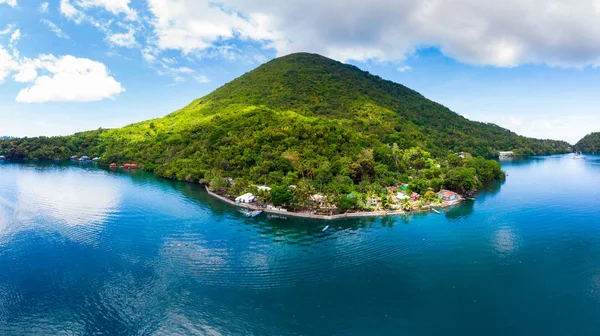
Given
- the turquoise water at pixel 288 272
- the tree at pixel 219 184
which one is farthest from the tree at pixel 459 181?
the tree at pixel 219 184

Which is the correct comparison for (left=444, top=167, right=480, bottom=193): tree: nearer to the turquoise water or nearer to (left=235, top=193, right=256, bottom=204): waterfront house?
the turquoise water

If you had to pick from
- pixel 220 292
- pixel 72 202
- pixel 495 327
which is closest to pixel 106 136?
pixel 72 202

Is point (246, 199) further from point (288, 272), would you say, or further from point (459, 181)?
point (459, 181)

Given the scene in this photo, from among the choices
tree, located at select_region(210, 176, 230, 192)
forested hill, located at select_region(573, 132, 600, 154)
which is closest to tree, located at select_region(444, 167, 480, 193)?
tree, located at select_region(210, 176, 230, 192)

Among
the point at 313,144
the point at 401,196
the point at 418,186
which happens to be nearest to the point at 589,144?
the point at 418,186

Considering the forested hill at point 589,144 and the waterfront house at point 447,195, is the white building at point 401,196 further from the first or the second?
the forested hill at point 589,144
